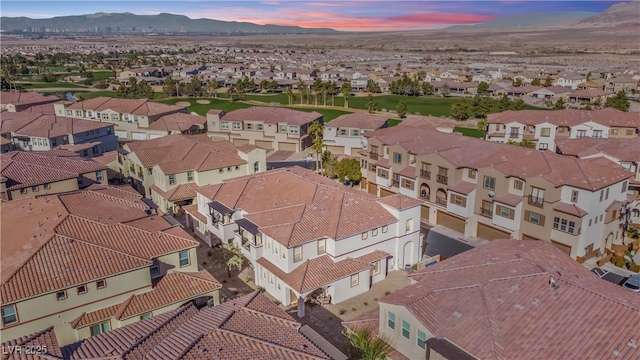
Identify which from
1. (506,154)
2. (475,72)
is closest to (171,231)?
(506,154)

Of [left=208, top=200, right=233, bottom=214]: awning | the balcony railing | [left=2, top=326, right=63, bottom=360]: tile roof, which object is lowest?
[left=208, top=200, right=233, bottom=214]: awning

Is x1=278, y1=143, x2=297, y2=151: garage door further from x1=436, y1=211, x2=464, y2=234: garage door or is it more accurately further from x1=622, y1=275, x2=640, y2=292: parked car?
x1=622, y1=275, x2=640, y2=292: parked car

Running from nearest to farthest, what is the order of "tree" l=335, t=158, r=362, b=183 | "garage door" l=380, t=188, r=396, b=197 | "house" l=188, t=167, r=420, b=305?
"house" l=188, t=167, r=420, b=305 → "garage door" l=380, t=188, r=396, b=197 → "tree" l=335, t=158, r=362, b=183

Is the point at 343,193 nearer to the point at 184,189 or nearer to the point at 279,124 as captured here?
the point at 184,189

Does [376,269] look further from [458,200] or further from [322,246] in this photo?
[458,200]

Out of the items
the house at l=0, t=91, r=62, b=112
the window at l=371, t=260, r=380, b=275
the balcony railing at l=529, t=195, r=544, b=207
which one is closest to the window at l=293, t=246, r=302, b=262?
the window at l=371, t=260, r=380, b=275

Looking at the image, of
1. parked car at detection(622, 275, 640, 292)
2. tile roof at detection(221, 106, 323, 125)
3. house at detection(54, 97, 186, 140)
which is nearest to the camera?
parked car at detection(622, 275, 640, 292)
